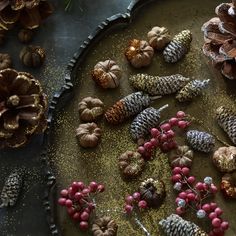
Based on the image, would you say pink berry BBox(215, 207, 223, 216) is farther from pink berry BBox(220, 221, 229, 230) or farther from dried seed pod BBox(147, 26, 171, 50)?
dried seed pod BBox(147, 26, 171, 50)

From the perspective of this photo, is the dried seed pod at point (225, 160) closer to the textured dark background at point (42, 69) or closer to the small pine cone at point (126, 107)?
the small pine cone at point (126, 107)

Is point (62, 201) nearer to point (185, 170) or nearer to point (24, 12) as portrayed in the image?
point (185, 170)

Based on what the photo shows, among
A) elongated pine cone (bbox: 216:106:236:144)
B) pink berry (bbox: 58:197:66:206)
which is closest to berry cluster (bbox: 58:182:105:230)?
pink berry (bbox: 58:197:66:206)

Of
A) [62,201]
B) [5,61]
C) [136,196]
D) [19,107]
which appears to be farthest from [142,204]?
[5,61]

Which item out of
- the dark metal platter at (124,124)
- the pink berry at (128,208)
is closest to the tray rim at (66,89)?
the dark metal platter at (124,124)

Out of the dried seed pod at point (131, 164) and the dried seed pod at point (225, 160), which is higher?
the dried seed pod at point (225, 160)
